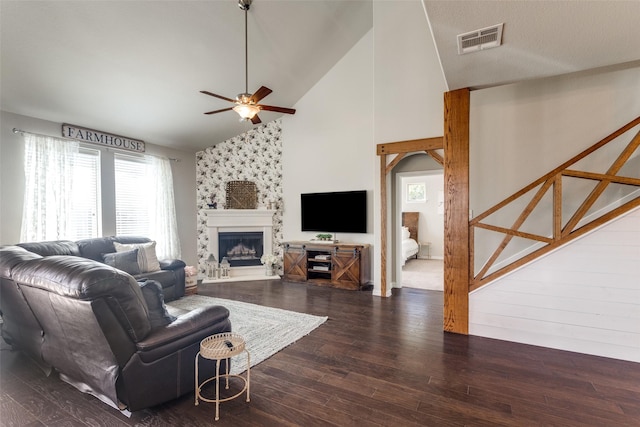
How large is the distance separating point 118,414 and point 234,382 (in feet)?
2.57

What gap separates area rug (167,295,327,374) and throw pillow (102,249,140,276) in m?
0.79

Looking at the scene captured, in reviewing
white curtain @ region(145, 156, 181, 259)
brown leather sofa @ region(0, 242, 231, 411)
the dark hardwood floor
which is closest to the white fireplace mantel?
white curtain @ region(145, 156, 181, 259)

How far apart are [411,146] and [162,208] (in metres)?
4.89

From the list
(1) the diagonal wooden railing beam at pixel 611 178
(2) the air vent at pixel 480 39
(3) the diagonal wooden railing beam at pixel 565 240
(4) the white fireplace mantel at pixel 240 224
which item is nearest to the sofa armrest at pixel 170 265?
(4) the white fireplace mantel at pixel 240 224

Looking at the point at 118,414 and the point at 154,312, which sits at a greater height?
the point at 154,312

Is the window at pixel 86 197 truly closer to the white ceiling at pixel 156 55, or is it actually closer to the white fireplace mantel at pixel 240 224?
the white ceiling at pixel 156 55

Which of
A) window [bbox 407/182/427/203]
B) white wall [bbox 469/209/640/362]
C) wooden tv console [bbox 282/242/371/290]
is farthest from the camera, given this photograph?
window [bbox 407/182/427/203]

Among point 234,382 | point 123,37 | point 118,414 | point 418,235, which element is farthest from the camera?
point 418,235

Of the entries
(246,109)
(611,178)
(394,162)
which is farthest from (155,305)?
(611,178)

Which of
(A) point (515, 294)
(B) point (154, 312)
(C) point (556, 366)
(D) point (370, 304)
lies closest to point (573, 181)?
(A) point (515, 294)

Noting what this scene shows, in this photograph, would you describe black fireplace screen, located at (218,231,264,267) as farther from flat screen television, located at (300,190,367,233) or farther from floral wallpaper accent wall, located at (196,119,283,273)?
flat screen television, located at (300,190,367,233)

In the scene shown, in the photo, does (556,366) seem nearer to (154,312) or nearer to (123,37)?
(154,312)

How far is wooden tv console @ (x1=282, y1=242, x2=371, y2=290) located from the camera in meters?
5.25

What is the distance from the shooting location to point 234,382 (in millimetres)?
2367
